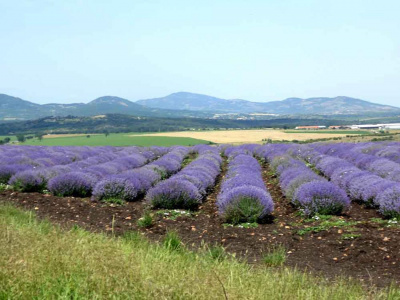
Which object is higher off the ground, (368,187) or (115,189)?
(368,187)

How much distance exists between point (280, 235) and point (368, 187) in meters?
4.27

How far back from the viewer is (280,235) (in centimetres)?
820

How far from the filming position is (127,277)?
153 inches

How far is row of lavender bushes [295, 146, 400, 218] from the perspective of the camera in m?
9.44

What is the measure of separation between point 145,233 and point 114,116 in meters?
138

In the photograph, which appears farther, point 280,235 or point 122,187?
point 122,187

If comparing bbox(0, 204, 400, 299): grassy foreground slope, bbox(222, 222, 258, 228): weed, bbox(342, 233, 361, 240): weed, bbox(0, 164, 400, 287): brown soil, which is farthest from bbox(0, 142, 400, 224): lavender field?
bbox(0, 204, 400, 299): grassy foreground slope

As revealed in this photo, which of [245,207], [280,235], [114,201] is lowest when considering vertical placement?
[114,201]

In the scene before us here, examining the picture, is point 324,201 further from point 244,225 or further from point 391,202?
point 244,225

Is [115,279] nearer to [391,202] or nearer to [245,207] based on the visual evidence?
[245,207]

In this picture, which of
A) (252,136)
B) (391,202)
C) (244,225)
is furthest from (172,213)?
(252,136)

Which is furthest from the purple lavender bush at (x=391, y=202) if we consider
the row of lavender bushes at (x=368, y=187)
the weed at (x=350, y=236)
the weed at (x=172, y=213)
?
the weed at (x=172, y=213)

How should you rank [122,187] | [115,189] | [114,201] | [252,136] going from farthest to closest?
[252,136]
[122,187]
[115,189]
[114,201]

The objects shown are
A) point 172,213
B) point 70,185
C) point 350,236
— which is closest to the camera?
point 350,236
